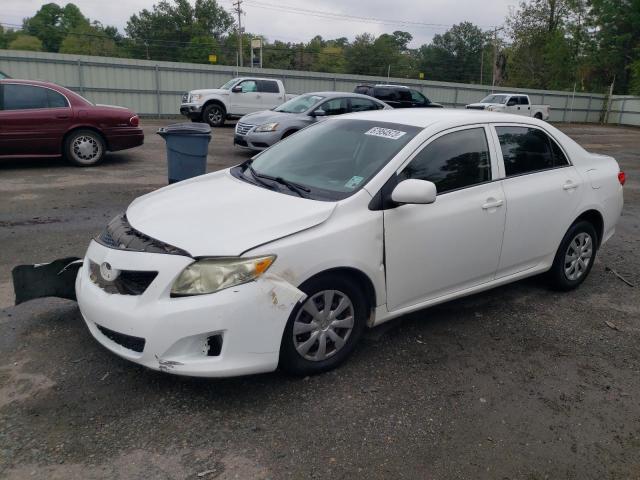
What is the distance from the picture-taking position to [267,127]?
11.9m

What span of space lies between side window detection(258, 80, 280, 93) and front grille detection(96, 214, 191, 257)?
1690 cm

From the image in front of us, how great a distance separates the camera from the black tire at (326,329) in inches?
126

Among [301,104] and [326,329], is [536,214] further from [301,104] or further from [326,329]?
[301,104]

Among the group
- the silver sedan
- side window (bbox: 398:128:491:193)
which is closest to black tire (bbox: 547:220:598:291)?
side window (bbox: 398:128:491:193)

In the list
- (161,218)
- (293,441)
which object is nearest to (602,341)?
(293,441)

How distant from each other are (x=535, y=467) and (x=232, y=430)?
5.14ft

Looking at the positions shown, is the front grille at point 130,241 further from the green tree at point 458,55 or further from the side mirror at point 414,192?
the green tree at point 458,55

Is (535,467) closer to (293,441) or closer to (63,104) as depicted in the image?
(293,441)

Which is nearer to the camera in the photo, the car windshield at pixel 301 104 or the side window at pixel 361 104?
the car windshield at pixel 301 104

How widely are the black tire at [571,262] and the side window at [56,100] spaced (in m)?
8.67

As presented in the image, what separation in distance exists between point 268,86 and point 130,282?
17.8 m

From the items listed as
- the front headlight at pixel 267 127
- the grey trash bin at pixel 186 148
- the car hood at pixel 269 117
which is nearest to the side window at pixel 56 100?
the front headlight at pixel 267 127

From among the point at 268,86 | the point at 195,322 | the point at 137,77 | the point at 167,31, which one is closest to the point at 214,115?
the point at 268,86

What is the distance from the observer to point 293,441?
112 inches
